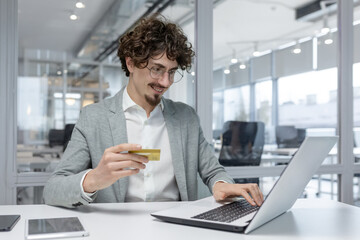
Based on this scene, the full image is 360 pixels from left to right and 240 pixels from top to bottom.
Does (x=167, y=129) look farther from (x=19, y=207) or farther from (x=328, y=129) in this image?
(x=328, y=129)

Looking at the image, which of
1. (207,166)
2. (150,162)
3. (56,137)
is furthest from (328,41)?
(56,137)

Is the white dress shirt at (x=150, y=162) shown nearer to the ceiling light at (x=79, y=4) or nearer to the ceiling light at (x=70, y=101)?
the ceiling light at (x=70, y=101)

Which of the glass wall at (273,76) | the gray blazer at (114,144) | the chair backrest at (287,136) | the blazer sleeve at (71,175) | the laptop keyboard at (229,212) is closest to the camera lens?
the laptop keyboard at (229,212)

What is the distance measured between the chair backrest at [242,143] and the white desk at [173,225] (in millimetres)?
1235

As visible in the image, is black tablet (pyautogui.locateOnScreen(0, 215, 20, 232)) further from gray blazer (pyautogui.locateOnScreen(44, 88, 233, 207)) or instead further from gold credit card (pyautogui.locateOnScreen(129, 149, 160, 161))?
gold credit card (pyautogui.locateOnScreen(129, 149, 160, 161))

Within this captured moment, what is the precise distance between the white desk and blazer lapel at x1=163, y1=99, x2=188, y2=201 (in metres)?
0.26

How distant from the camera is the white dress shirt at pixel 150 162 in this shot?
4.83 ft

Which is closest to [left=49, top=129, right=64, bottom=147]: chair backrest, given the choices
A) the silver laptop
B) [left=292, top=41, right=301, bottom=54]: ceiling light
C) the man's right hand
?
the man's right hand

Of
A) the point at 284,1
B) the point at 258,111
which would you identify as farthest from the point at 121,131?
the point at 284,1

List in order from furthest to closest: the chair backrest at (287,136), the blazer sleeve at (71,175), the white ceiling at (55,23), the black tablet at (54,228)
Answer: the chair backrest at (287,136) < the white ceiling at (55,23) < the blazer sleeve at (71,175) < the black tablet at (54,228)

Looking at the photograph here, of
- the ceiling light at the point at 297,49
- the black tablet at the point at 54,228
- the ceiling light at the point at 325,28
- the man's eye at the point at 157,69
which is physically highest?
the ceiling light at the point at 325,28

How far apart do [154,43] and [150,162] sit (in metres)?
0.49

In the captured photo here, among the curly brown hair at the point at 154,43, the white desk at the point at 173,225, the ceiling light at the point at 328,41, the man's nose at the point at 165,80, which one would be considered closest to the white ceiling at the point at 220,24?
the ceiling light at the point at 328,41

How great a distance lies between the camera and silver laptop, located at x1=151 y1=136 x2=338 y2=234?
0.89 meters
